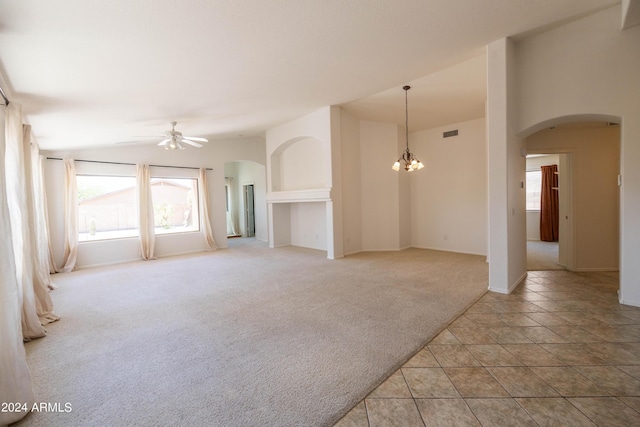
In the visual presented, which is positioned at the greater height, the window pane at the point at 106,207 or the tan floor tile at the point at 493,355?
the window pane at the point at 106,207

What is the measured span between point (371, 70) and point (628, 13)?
2.77 metres

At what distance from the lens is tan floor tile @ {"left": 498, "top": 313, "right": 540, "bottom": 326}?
291cm

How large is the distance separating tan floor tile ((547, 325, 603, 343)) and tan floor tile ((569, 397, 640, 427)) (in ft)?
2.89

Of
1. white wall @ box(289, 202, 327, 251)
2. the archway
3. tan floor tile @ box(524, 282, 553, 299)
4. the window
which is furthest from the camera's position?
the window

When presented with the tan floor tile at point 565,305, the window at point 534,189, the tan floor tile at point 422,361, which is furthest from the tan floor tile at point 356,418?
the window at point 534,189

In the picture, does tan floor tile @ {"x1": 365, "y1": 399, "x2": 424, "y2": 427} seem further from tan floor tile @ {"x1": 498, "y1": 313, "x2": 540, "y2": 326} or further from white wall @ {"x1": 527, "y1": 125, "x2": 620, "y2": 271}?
white wall @ {"x1": 527, "y1": 125, "x2": 620, "y2": 271}

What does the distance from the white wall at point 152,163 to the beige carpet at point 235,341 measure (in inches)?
49.2

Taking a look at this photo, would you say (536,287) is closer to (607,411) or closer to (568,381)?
(568,381)

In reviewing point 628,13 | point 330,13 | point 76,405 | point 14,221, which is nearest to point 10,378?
point 76,405

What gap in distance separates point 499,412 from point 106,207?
818 centimetres

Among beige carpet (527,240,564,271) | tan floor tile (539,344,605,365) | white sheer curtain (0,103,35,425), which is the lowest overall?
beige carpet (527,240,564,271)

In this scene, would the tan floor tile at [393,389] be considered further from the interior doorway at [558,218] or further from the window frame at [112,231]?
the window frame at [112,231]

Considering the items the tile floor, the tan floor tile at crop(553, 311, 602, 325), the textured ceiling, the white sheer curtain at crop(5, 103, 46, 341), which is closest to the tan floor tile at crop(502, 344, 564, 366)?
the tile floor

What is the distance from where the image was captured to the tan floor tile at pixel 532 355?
86.9 inches
